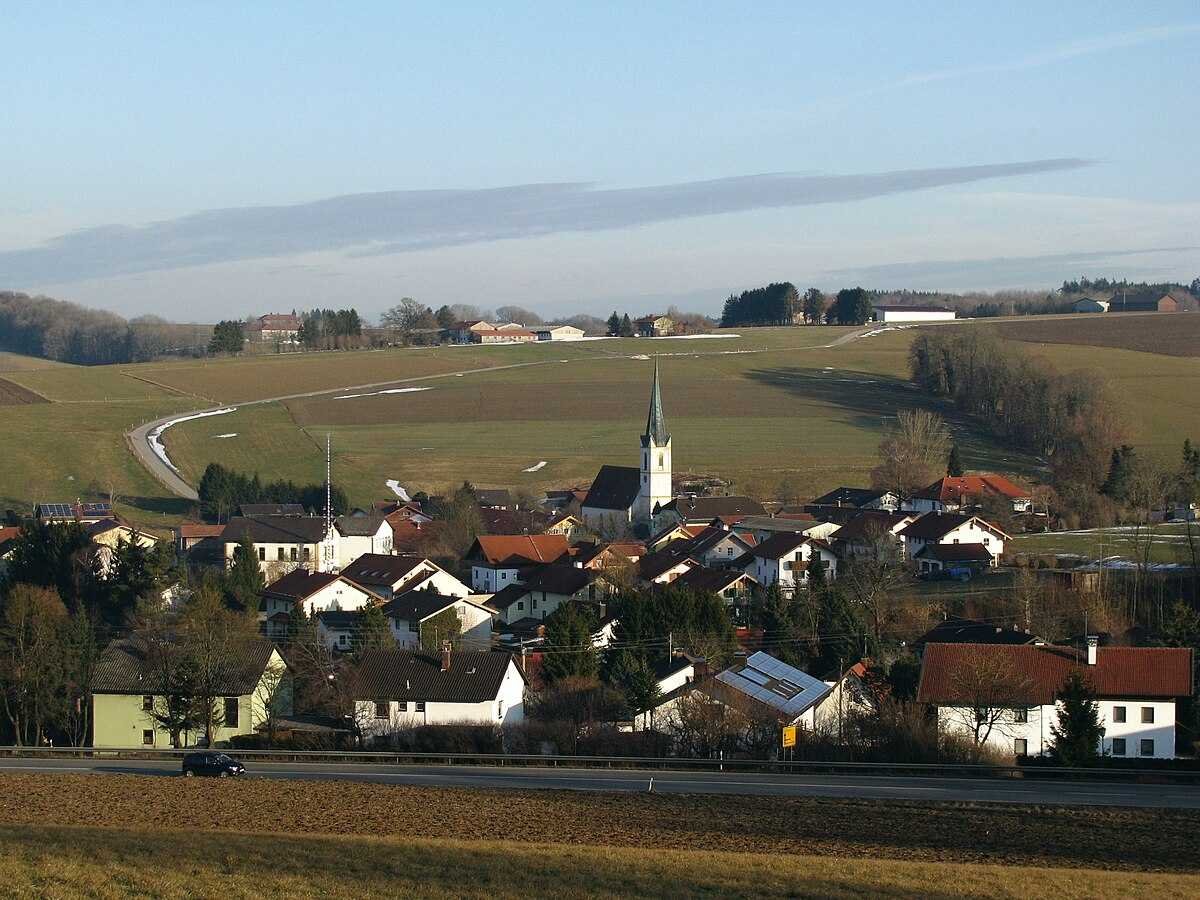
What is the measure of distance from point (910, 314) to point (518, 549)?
11639 centimetres

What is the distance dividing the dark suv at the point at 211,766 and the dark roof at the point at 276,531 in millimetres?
35326

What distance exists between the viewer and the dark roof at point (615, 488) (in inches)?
3041

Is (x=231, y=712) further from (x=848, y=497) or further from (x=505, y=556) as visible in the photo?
(x=848, y=497)

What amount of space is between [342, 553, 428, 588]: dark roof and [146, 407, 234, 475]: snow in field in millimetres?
29436

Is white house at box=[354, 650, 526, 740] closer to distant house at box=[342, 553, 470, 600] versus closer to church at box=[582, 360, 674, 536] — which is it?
distant house at box=[342, 553, 470, 600]

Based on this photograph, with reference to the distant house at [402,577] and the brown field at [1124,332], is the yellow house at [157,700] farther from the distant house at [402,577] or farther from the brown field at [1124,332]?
the brown field at [1124,332]

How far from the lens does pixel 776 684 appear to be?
34688 mm

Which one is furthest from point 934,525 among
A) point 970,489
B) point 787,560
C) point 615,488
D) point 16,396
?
point 16,396

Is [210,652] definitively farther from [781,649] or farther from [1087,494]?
[1087,494]

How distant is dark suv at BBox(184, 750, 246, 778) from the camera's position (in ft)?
87.1

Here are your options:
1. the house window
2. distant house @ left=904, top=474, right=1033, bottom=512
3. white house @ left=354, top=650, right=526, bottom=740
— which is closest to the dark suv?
white house @ left=354, top=650, right=526, bottom=740

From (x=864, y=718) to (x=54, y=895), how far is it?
18620 mm

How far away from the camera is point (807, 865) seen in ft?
60.0

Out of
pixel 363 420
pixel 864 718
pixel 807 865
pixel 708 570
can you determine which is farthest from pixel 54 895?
pixel 363 420
